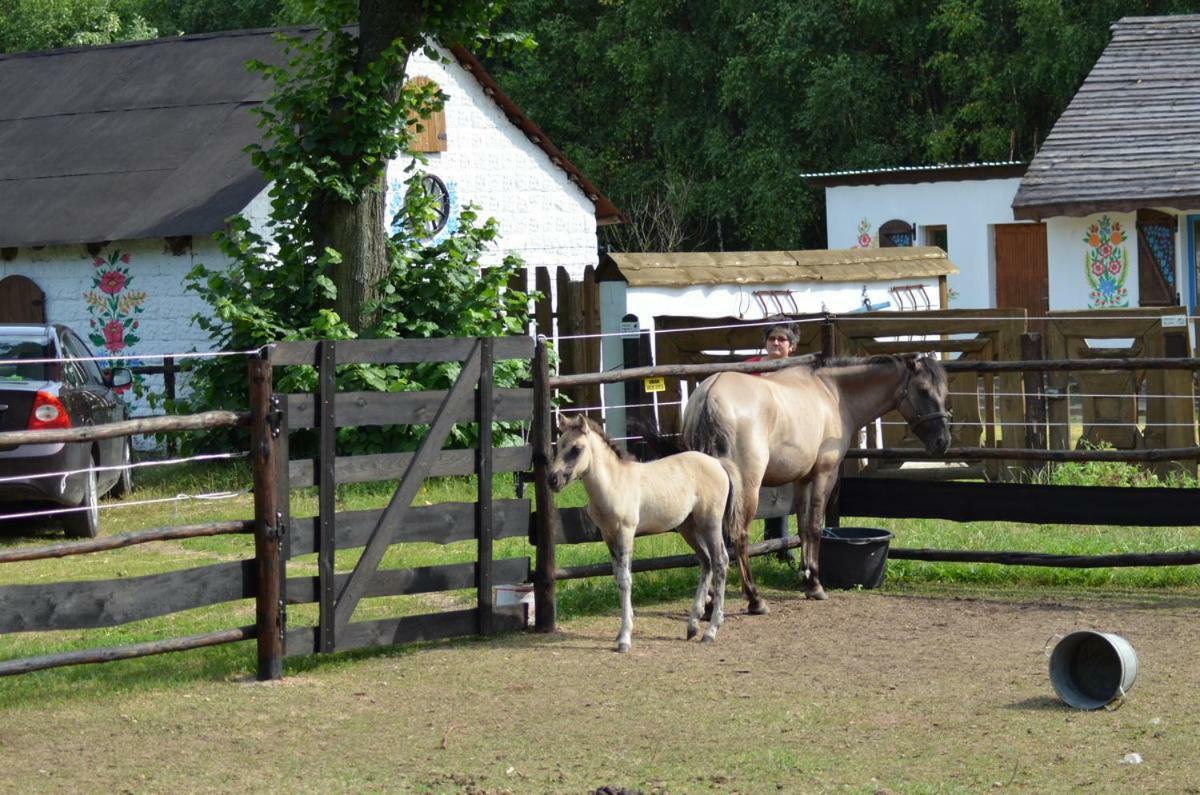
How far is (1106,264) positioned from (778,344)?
44.1 feet

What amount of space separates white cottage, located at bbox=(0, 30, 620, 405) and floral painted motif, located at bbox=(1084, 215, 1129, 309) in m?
7.22

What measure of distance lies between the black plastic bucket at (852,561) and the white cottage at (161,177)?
34.0 ft

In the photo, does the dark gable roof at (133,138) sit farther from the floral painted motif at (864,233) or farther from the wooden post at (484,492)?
the wooden post at (484,492)

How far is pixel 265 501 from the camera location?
8141 millimetres

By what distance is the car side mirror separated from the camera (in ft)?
48.2

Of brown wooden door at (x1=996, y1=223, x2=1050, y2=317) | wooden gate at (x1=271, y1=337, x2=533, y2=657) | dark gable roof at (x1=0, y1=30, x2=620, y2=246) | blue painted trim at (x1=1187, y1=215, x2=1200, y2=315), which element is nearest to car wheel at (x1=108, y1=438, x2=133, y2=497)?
dark gable roof at (x1=0, y1=30, x2=620, y2=246)

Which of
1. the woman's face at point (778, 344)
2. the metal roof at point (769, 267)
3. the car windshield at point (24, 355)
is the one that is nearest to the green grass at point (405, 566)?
the car windshield at point (24, 355)

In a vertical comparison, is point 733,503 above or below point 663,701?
above

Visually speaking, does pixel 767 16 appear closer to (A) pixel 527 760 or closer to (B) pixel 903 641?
(B) pixel 903 641

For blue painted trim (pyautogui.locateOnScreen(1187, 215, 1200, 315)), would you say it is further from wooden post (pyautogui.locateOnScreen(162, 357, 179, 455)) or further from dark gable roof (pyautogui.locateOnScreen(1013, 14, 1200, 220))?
wooden post (pyautogui.locateOnScreen(162, 357, 179, 455))

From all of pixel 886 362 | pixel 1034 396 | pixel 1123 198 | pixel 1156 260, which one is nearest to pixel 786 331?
pixel 886 362

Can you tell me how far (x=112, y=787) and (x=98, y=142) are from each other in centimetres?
1765

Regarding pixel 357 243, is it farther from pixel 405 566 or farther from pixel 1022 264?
pixel 1022 264

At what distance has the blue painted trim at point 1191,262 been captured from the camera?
22.9m
